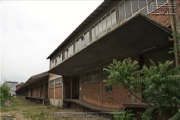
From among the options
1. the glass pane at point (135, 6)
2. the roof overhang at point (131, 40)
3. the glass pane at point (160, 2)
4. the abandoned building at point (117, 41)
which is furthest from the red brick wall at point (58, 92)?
the glass pane at point (160, 2)

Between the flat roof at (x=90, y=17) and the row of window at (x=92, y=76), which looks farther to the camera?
the row of window at (x=92, y=76)

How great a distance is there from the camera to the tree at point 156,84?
5180 mm

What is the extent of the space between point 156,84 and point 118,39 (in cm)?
408

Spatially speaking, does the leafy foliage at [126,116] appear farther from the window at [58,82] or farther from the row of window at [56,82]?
the window at [58,82]

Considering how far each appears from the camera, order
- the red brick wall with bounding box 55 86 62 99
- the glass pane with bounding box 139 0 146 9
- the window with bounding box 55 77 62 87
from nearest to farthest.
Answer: the glass pane with bounding box 139 0 146 9 < the red brick wall with bounding box 55 86 62 99 < the window with bounding box 55 77 62 87

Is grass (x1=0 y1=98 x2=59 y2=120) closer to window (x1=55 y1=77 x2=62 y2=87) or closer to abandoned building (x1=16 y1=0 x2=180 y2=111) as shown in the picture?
abandoned building (x1=16 y1=0 x2=180 y2=111)

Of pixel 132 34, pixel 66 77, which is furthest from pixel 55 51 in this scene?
pixel 132 34

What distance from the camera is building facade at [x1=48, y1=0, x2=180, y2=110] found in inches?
309

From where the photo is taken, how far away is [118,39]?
29.5 feet

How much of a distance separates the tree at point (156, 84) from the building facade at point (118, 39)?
6.48 feet

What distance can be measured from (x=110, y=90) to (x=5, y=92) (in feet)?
62.9

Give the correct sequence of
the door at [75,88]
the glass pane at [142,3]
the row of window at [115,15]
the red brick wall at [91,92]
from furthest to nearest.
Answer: the door at [75,88]
the red brick wall at [91,92]
the glass pane at [142,3]
the row of window at [115,15]

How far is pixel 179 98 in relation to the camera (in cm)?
534

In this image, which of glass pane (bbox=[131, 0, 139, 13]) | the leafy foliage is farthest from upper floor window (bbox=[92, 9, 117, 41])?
the leafy foliage
